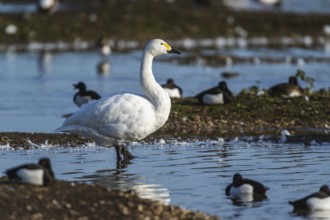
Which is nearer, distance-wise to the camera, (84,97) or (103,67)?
(84,97)

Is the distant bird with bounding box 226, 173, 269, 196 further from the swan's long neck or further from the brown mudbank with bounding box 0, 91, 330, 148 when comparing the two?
the brown mudbank with bounding box 0, 91, 330, 148

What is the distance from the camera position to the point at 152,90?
16094mm

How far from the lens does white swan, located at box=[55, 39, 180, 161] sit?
15.8 meters

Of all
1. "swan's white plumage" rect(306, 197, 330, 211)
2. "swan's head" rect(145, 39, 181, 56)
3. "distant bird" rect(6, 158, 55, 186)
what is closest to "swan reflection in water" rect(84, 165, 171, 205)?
"distant bird" rect(6, 158, 55, 186)

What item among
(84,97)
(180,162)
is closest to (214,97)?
(84,97)

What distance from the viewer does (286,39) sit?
48844 mm

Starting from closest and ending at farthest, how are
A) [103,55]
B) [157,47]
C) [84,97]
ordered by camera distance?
[157,47] < [84,97] < [103,55]

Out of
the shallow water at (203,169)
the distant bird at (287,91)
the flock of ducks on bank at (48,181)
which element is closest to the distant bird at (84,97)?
the distant bird at (287,91)

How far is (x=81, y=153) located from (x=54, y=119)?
526 centimetres

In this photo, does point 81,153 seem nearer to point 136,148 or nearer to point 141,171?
point 136,148

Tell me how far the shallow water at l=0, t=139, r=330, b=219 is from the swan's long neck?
0.97 meters

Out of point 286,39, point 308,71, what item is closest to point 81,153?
point 308,71

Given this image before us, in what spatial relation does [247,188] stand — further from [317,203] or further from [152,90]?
[152,90]

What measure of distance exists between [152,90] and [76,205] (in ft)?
16.5
